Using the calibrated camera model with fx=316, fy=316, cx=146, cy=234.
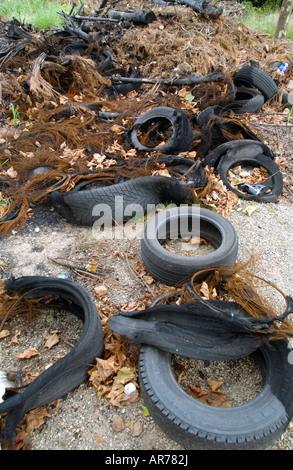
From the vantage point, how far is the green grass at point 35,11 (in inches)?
342

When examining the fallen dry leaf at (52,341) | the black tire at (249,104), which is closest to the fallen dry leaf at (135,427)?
the fallen dry leaf at (52,341)

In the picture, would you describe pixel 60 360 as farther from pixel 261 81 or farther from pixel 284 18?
pixel 284 18

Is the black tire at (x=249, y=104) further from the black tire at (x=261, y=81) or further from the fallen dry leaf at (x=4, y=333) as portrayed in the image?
the fallen dry leaf at (x=4, y=333)

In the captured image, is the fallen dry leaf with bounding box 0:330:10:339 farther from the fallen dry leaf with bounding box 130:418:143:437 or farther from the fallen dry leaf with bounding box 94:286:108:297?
the fallen dry leaf with bounding box 130:418:143:437

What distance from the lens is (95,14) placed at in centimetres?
831

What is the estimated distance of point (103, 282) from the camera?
9.95ft

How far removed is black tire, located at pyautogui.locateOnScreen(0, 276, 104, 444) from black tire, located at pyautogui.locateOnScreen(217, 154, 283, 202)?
2.44m

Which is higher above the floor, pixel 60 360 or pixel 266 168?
pixel 266 168

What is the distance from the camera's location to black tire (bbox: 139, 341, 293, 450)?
182 centimetres

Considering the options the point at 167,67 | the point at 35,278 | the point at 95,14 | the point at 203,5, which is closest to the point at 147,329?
the point at 35,278

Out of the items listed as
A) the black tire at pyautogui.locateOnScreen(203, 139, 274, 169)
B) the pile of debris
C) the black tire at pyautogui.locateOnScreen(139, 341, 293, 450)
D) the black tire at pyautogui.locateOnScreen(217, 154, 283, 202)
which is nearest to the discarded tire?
the black tire at pyautogui.locateOnScreen(139, 341, 293, 450)

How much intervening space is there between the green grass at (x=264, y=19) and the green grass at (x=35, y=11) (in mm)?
5407

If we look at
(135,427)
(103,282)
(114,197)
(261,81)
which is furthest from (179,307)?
(261,81)

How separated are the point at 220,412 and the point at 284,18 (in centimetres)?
907
